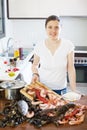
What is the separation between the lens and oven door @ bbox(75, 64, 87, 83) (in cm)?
373

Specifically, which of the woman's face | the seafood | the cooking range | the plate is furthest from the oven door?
the seafood

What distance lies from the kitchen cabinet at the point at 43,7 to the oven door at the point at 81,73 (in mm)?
907

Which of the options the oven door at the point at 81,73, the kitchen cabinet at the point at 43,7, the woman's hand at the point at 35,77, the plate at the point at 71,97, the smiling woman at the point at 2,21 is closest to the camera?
the plate at the point at 71,97

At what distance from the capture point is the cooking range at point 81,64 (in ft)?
11.9

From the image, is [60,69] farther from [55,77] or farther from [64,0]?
[64,0]

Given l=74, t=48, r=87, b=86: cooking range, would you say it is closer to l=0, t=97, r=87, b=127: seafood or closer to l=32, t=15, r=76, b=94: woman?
l=32, t=15, r=76, b=94: woman

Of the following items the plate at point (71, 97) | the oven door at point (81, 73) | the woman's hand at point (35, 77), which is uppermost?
the woman's hand at point (35, 77)

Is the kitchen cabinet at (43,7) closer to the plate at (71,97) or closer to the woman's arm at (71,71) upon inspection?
the woman's arm at (71,71)

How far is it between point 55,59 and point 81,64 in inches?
78.9

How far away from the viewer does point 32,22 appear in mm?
4012

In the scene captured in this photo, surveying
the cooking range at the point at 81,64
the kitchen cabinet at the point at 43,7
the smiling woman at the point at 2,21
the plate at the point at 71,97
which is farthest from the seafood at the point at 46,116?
the kitchen cabinet at the point at 43,7

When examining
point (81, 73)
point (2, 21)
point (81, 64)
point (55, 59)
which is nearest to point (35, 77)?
point (55, 59)

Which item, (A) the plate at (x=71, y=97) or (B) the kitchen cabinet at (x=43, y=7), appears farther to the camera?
(B) the kitchen cabinet at (x=43, y=7)

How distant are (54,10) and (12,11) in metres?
0.69
